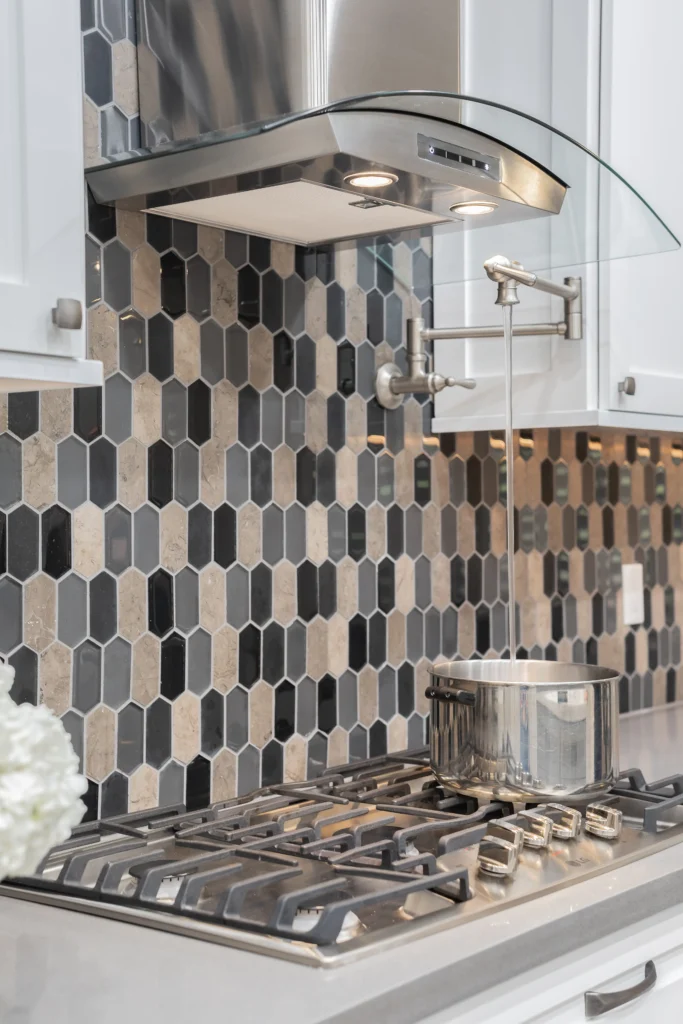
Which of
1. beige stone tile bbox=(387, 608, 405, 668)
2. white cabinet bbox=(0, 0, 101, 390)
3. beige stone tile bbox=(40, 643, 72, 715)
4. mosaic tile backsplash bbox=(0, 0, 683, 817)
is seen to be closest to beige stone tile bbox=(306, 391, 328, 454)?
mosaic tile backsplash bbox=(0, 0, 683, 817)

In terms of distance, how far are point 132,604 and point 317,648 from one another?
0.38 m

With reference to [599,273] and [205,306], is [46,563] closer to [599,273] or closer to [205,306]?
[205,306]

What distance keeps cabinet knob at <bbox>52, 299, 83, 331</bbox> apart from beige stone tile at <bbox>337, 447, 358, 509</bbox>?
809 mm

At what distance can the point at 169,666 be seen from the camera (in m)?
1.72

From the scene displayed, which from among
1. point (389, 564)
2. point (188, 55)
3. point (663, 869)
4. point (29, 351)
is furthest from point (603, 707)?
point (188, 55)

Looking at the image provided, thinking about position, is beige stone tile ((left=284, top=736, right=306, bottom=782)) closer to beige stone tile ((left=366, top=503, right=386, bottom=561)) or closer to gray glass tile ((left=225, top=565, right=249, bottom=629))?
gray glass tile ((left=225, top=565, right=249, bottom=629))

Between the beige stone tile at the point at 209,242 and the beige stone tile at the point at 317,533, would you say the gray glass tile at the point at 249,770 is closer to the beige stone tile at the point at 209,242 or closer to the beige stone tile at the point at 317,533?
the beige stone tile at the point at 317,533

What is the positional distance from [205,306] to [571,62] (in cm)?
68

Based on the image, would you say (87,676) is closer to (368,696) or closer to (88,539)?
(88,539)

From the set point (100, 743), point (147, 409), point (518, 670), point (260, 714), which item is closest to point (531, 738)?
point (518, 670)

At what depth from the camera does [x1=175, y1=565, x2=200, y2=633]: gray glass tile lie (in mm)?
1734

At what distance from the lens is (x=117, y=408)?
1.66 metres

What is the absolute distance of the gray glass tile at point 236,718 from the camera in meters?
1.81

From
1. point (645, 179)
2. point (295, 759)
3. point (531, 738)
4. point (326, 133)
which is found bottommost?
point (295, 759)
